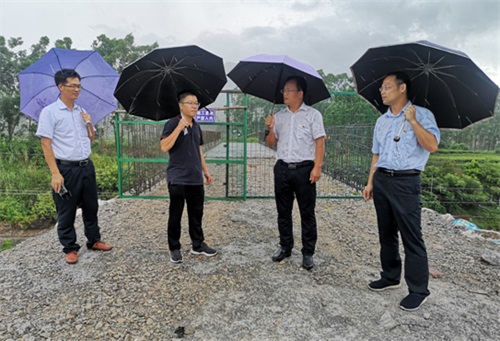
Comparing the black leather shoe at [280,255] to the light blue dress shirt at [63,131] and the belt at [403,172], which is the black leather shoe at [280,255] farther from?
the light blue dress shirt at [63,131]

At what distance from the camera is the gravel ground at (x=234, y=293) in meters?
2.28

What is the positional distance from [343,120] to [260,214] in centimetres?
277

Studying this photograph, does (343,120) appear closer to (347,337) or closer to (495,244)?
(495,244)

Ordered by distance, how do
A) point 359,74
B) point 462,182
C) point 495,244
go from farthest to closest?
point 462,182 → point 495,244 → point 359,74

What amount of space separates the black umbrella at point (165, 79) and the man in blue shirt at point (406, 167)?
173cm

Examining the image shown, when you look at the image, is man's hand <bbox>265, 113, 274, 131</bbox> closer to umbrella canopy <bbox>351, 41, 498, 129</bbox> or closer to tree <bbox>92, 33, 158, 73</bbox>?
umbrella canopy <bbox>351, 41, 498, 129</bbox>

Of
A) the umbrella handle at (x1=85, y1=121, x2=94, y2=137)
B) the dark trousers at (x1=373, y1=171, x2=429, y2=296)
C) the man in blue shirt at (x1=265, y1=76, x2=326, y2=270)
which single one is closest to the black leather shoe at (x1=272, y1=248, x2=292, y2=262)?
the man in blue shirt at (x1=265, y1=76, x2=326, y2=270)

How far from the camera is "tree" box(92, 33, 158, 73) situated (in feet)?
54.7

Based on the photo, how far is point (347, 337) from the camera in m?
2.20

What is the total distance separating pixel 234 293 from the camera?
2.73m

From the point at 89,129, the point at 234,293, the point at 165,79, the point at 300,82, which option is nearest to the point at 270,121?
the point at 300,82

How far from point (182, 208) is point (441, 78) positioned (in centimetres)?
251

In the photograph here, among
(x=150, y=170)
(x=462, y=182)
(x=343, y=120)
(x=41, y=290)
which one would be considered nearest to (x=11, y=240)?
(x=150, y=170)

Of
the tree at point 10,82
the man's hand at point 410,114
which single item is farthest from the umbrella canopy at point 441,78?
the tree at point 10,82
